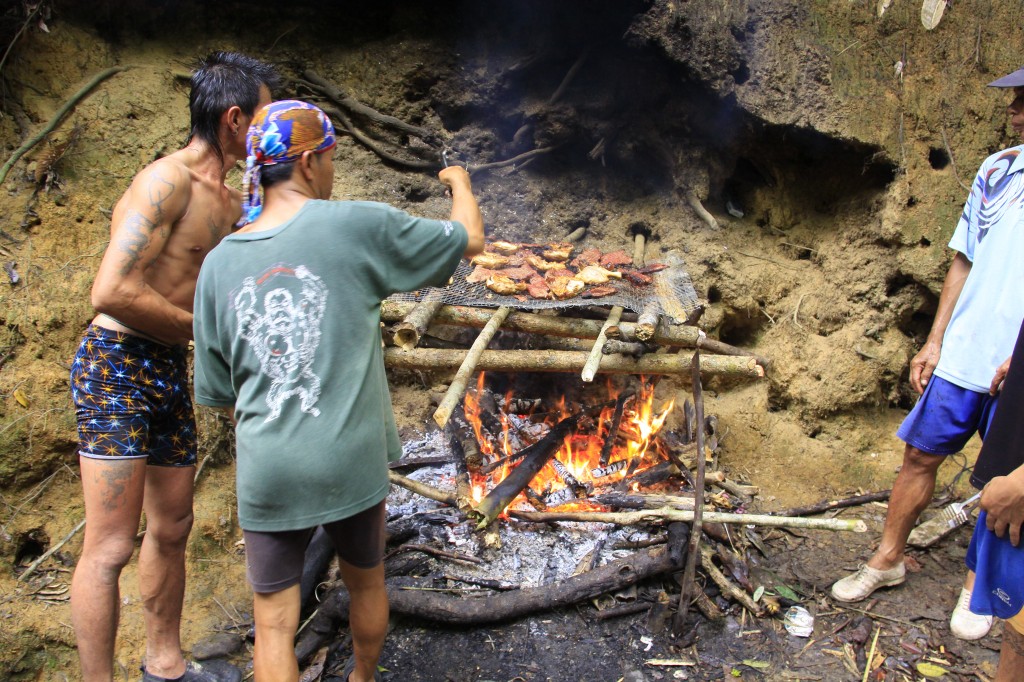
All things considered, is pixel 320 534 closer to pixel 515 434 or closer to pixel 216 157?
pixel 515 434

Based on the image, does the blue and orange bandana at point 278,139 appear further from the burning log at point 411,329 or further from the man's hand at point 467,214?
the burning log at point 411,329

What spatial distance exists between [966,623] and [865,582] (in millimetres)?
509

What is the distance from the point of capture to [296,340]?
2213 mm

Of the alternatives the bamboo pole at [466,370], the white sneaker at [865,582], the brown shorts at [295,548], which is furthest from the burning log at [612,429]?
the brown shorts at [295,548]

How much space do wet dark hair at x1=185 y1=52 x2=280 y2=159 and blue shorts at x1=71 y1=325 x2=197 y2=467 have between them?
1.01 metres

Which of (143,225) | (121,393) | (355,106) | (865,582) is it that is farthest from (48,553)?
(865,582)

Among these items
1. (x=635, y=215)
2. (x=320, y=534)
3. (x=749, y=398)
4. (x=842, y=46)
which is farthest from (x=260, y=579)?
(x=842, y=46)

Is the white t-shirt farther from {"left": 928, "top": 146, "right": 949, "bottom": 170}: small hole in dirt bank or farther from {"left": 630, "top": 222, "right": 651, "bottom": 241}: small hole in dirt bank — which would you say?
{"left": 630, "top": 222, "right": 651, "bottom": 241}: small hole in dirt bank

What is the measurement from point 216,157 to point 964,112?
5802 mm

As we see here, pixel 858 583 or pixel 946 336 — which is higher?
pixel 946 336

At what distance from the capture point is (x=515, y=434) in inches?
203

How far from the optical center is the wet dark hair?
292cm

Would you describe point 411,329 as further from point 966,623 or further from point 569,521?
point 966,623

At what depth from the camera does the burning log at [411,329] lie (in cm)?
364
